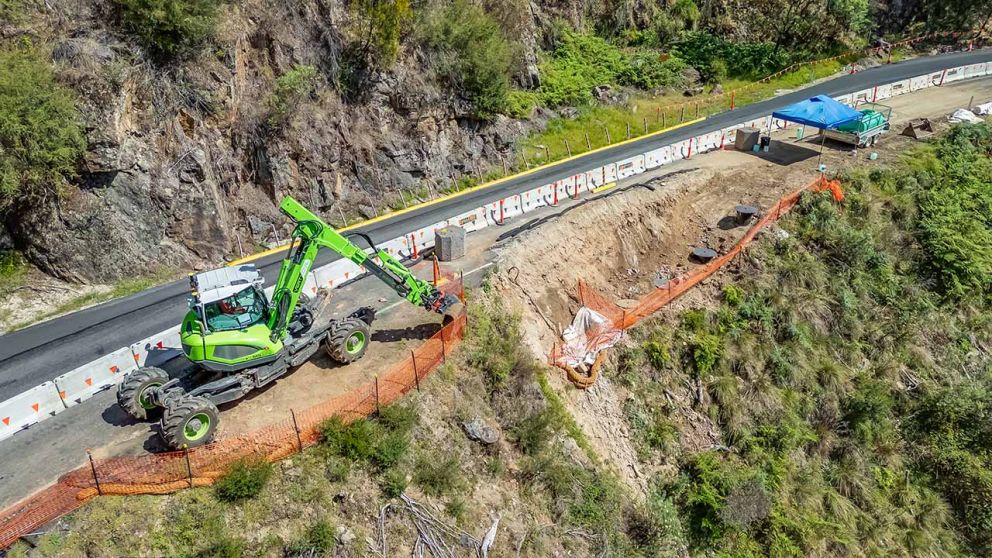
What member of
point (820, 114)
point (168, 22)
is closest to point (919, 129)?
point (820, 114)

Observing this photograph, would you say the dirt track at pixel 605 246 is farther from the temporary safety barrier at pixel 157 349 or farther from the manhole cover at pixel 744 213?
the temporary safety barrier at pixel 157 349

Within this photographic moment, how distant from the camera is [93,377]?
15133mm

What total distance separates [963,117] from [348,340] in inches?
1510

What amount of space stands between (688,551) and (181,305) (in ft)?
56.0

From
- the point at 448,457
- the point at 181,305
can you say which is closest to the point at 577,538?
the point at 448,457

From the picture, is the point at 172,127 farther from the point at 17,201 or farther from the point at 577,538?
the point at 577,538

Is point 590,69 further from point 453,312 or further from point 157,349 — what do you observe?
point 157,349

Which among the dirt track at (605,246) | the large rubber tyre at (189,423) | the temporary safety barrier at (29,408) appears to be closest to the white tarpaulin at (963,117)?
the dirt track at (605,246)

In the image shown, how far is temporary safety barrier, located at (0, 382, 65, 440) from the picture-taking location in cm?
1371

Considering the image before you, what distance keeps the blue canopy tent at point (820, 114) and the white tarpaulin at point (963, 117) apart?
375 inches

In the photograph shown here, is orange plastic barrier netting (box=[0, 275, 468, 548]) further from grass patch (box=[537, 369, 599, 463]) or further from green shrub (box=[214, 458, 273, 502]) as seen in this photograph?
grass patch (box=[537, 369, 599, 463])

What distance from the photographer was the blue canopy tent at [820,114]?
2958 centimetres

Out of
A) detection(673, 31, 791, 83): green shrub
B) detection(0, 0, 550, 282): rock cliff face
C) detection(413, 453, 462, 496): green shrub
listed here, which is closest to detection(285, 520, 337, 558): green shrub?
detection(413, 453, 462, 496): green shrub

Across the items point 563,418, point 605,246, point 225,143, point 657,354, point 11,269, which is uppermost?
point 225,143
